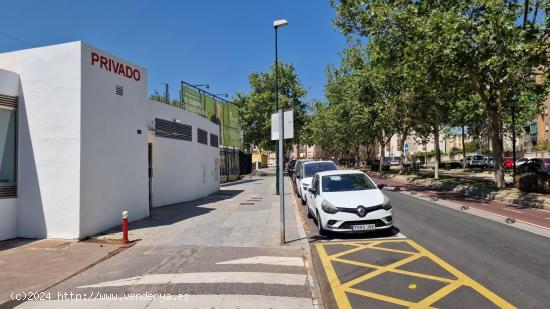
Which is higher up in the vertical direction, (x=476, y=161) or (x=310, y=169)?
(x=476, y=161)

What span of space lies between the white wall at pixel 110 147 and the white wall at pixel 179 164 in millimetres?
2791

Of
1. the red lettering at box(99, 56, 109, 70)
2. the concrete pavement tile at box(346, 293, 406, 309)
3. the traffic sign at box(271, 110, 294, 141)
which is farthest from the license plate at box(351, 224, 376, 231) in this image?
the red lettering at box(99, 56, 109, 70)

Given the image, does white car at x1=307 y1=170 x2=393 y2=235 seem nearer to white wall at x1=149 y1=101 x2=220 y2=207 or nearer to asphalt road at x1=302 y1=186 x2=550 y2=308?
asphalt road at x1=302 y1=186 x2=550 y2=308

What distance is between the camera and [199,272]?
23.4 feet

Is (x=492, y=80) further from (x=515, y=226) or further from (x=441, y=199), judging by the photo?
(x=515, y=226)

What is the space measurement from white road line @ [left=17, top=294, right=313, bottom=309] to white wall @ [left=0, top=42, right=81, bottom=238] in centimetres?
477

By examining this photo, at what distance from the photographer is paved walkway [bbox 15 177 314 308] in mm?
5730

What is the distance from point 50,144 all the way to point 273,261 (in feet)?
21.8

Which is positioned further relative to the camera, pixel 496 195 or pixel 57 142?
pixel 496 195

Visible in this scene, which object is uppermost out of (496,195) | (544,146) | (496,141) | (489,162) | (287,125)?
(544,146)

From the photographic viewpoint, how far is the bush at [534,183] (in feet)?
60.1

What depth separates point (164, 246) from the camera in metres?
9.38

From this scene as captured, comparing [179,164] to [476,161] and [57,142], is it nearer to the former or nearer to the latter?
[57,142]

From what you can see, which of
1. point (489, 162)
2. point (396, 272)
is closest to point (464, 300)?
point (396, 272)
